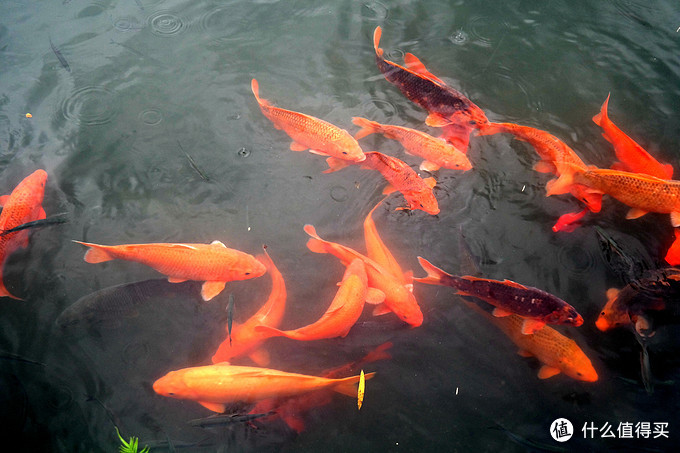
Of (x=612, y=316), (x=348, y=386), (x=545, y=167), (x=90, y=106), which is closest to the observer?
(x=348, y=386)

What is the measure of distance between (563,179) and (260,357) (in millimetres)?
3362

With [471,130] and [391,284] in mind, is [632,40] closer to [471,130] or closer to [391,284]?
[471,130]

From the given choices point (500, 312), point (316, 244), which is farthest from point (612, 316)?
point (316, 244)

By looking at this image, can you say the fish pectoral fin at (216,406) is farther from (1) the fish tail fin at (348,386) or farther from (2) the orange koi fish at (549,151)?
(2) the orange koi fish at (549,151)

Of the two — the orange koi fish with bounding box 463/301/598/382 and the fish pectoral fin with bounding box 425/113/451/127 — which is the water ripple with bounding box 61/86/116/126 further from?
the orange koi fish with bounding box 463/301/598/382

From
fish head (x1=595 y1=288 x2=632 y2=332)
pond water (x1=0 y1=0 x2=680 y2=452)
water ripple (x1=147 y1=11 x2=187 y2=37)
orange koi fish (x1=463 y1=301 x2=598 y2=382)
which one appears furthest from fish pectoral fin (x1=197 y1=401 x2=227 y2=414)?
water ripple (x1=147 y1=11 x2=187 y2=37)

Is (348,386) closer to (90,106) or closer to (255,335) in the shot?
(255,335)

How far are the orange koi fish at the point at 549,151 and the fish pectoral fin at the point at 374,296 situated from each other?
2.22 m

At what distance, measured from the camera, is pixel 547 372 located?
11.1 ft

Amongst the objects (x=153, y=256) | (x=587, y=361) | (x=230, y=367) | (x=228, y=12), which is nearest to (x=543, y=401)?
(x=587, y=361)

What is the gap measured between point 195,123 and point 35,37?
2.97 metres

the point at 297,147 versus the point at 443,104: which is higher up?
the point at 443,104

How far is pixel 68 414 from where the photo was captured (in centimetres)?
335

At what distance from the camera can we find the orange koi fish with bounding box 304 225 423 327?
139 inches
